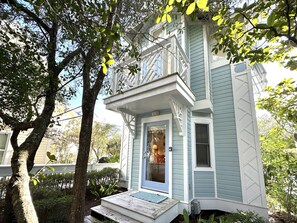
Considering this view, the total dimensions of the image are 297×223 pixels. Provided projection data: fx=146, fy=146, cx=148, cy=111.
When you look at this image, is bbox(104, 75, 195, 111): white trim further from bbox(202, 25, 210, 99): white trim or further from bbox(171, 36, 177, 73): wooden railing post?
bbox(202, 25, 210, 99): white trim

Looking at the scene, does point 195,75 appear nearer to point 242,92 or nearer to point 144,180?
point 242,92

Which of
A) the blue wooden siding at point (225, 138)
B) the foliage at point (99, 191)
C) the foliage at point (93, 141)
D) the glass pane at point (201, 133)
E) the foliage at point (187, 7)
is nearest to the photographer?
the foliage at point (187, 7)

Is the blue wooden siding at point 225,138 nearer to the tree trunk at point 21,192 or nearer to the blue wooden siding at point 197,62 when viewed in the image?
the blue wooden siding at point 197,62

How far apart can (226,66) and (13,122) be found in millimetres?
5769

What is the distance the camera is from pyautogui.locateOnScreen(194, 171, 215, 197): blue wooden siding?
170 inches

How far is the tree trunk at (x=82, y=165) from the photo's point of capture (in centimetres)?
218

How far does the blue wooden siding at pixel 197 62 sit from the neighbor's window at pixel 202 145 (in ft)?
3.28

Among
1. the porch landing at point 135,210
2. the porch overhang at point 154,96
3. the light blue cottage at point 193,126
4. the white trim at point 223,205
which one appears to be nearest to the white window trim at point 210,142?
the light blue cottage at point 193,126

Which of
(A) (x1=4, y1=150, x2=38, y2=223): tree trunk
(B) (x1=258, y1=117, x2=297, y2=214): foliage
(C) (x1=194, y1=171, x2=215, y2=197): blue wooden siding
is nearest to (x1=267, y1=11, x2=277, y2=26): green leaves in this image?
(A) (x1=4, y1=150, x2=38, y2=223): tree trunk

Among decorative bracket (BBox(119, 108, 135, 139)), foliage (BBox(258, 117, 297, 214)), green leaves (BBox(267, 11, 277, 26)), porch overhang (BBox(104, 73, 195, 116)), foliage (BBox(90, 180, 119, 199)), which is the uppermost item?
porch overhang (BBox(104, 73, 195, 116))

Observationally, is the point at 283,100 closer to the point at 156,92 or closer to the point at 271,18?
the point at 156,92

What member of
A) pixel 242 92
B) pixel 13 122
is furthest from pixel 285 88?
pixel 13 122

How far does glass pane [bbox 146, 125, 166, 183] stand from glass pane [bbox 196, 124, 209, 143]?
1.11m

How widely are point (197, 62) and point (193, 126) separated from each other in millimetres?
2289
